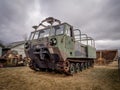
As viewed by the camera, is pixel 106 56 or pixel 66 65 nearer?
pixel 66 65

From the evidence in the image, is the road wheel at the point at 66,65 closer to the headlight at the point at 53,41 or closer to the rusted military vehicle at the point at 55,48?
the rusted military vehicle at the point at 55,48

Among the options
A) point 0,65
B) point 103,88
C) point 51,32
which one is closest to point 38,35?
point 51,32

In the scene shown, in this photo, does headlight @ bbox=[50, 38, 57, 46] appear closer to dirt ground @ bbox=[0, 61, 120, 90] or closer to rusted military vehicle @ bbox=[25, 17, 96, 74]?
rusted military vehicle @ bbox=[25, 17, 96, 74]

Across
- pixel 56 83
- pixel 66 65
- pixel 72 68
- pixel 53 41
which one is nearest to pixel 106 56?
pixel 72 68

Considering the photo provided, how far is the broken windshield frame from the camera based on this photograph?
8.46m

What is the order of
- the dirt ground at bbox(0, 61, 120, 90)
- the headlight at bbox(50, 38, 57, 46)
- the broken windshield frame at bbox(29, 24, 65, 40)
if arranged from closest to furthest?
the dirt ground at bbox(0, 61, 120, 90) < the headlight at bbox(50, 38, 57, 46) < the broken windshield frame at bbox(29, 24, 65, 40)

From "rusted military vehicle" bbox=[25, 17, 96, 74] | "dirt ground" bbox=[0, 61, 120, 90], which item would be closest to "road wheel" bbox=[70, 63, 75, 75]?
"rusted military vehicle" bbox=[25, 17, 96, 74]

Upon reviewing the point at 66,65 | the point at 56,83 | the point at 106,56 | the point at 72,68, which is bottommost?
the point at 56,83

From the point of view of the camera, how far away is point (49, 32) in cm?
893

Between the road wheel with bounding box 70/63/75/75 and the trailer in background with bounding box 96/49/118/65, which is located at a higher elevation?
Result: the trailer in background with bounding box 96/49/118/65

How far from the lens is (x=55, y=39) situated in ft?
25.4

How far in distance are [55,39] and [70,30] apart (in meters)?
1.63

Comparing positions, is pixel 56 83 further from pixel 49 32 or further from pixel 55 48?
pixel 49 32

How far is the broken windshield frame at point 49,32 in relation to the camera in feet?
27.8
